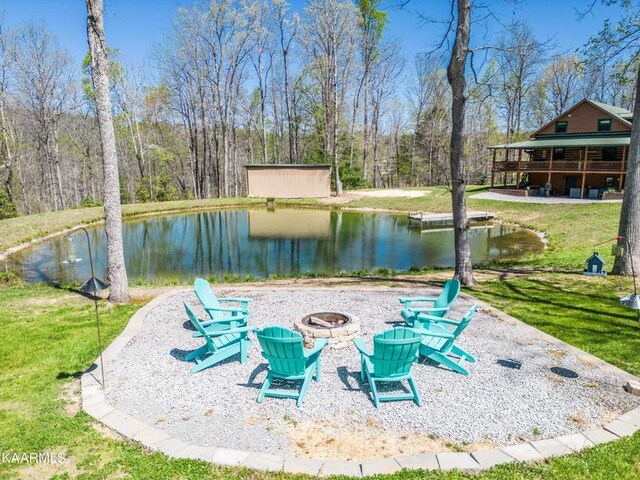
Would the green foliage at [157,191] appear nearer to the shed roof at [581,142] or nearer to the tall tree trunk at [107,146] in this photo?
the tall tree trunk at [107,146]

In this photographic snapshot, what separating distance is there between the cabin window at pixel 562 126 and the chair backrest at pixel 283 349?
Answer: 30050 mm

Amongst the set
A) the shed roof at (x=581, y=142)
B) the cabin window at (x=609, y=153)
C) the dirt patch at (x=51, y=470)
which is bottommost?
the dirt patch at (x=51, y=470)

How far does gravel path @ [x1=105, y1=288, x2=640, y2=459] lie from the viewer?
3770 mm

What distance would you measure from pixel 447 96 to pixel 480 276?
114ft

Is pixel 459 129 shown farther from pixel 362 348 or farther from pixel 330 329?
pixel 362 348

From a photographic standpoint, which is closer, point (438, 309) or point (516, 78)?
point (438, 309)

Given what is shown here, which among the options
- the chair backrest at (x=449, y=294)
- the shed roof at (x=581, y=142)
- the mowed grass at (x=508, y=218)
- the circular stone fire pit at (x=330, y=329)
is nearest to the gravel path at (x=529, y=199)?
the mowed grass at (x=508, y=218)

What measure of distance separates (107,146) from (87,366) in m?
4.61

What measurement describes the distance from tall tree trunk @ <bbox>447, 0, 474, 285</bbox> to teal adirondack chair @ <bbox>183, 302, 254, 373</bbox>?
17.8 feet

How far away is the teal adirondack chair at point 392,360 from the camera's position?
4.39 m

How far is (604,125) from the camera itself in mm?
25828

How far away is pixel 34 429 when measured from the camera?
12.9 ft

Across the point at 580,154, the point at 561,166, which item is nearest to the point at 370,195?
the point at 561,166

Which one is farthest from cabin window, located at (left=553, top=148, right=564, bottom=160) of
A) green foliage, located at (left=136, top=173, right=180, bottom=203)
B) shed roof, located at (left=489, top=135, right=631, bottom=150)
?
green foliage, located at (left=136, top=173, right=180, bottom=203)
